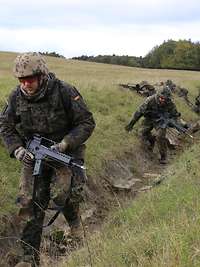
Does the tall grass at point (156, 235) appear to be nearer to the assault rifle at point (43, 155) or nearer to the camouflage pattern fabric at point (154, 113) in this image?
the assault rifle at point (43, 155)

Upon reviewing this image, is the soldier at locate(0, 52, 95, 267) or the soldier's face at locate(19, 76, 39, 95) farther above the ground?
the soldier's face at locate(19, 76, 39, 95)

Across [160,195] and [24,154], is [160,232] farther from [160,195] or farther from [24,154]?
[160,195]

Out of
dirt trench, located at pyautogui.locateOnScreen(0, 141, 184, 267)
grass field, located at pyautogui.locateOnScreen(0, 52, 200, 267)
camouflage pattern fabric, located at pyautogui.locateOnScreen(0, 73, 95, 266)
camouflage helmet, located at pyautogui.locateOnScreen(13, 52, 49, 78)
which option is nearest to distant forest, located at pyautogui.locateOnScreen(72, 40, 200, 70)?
dirt trench, located at pyautogui.locateOnScreen(0, 141, 184, 267)

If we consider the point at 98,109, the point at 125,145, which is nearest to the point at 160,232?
the point at 125,145

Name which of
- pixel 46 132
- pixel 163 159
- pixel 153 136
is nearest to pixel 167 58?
pixel 153 136

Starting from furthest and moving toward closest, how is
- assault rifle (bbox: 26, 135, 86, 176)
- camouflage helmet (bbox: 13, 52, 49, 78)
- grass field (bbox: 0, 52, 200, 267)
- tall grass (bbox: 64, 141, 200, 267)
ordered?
assault rifle (bbox: 26, 135, 86, 176) < camouflage helmet (bbox: 13, 52, 49, 78) < grass field (bbox: 0, 52, 200, 267) < tall grass (bbox: 64, 141, 200, 267)

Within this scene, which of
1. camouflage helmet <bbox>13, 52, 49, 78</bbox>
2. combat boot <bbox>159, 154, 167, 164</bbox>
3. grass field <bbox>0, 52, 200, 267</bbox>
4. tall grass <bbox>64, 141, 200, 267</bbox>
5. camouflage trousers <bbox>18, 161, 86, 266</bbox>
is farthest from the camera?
combat boot <bbox>159, 154, 167, 164</bbox>

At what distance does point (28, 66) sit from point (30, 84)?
21 cm

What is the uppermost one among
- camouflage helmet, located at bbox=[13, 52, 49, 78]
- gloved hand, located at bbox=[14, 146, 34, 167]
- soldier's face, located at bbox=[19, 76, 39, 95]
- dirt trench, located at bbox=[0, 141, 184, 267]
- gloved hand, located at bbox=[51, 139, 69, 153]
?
camouflage helmet, located at bbox=[13, 52, 49, 78]

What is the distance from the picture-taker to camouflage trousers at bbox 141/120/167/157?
1555 centimetres

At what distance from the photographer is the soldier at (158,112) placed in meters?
15.6

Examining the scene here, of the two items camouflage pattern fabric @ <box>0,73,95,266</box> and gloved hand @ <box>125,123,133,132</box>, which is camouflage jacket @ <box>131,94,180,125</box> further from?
camouflage pattern fabric @ <box>0,73,95,266</box>

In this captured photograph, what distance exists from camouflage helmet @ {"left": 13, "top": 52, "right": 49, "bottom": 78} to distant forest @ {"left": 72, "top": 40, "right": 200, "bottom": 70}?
Answer: 263 feet

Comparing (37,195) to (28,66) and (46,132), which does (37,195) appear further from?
(28,66)
